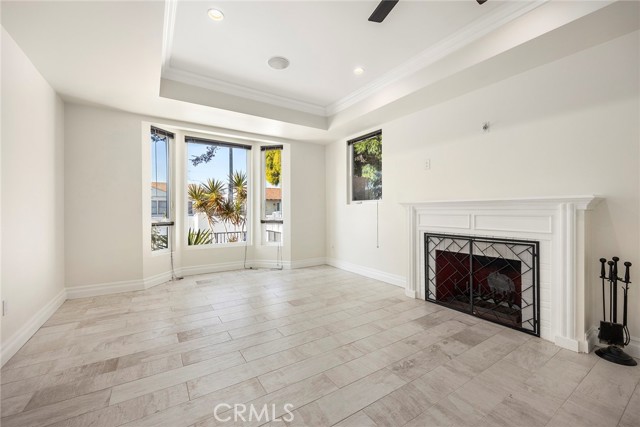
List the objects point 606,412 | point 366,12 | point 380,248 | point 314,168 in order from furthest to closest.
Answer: point 314,168
point 380,248
point 366,12
point 606,412

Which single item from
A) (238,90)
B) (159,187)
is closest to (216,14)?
(238,90)

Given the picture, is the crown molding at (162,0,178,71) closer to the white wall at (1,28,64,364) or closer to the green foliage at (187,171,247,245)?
the white wall at (1,28,64,364)

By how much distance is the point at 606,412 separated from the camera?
1.55 meters

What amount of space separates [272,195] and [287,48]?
9.85 feet

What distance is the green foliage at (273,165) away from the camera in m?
5.50

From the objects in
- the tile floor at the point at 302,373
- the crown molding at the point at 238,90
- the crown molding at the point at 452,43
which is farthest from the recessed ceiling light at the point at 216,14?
the tile floor at the point at 302,373

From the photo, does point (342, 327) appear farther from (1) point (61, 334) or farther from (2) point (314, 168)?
(2) point (314, 168)

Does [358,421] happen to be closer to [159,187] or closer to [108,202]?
[108,202]

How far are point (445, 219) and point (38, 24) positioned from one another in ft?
13.5

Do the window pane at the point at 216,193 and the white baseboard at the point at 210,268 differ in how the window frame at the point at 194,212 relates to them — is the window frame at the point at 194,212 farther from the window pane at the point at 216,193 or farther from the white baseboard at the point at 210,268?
the white baseboard at the point at 210,268

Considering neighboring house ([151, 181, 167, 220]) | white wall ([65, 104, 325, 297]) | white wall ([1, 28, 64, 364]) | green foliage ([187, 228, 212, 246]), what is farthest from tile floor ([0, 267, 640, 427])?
green foliage ([187, 228, 212, 246])

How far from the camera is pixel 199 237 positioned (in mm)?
5008

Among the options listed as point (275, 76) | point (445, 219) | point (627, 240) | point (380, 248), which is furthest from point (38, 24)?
point (627, 240)

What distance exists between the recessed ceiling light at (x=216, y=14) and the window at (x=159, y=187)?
7.98 ft
